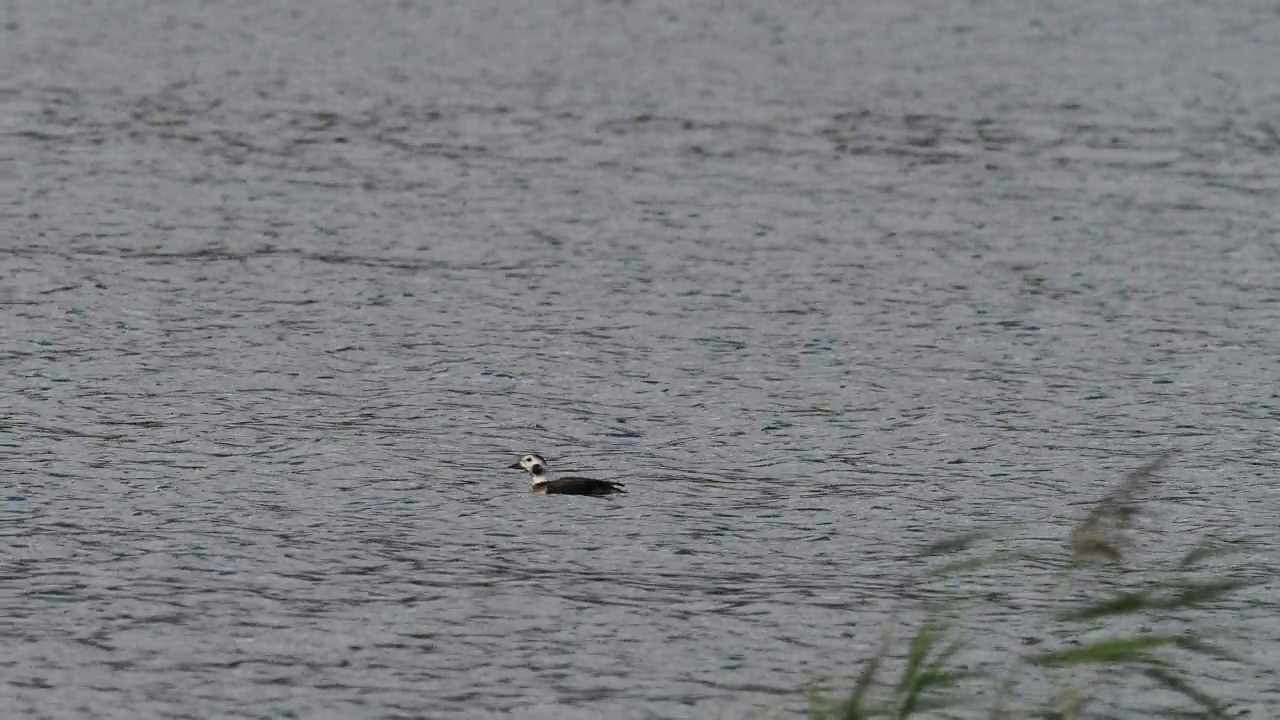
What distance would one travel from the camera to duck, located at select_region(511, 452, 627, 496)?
23.2 meters

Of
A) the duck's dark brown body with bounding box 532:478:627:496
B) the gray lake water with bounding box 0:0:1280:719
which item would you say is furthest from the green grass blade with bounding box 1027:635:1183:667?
the duck's dark brown body with bounding box 532:478:627:496

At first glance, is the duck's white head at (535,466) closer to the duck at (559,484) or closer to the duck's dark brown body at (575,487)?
the duck at (559,484)

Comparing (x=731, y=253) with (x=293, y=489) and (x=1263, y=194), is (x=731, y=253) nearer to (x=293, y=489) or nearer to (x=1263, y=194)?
(x=1263, y=194)

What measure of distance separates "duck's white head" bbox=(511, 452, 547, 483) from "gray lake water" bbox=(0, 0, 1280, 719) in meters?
0.35

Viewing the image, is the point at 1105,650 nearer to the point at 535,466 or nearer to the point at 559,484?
the point at 559,484

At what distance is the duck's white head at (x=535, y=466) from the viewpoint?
76.6ft

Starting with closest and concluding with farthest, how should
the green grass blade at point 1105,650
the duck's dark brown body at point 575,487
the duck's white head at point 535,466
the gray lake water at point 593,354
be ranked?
the green grass blade at point 1105,650
the gray lake water at point 593,354
the duck's dark brown body at point 575,487
the duck's white head at point 535,466

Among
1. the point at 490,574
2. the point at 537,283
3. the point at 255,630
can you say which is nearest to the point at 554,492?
the point at 490,574

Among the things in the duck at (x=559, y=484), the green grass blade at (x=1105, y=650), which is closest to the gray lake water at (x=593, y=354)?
the duck at (x=559, y=484)

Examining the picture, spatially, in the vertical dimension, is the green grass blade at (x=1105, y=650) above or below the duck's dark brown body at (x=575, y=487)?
above

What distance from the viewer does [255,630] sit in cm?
1917

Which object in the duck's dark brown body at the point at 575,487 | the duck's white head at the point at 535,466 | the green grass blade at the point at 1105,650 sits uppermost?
the green grass blade at the point at 1105,650

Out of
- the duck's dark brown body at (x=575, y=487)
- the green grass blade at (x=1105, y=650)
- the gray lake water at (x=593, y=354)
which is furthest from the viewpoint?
the duck's dark brown body at (x=575, y=487)

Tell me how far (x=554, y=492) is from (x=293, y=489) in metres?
2.81
